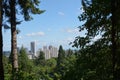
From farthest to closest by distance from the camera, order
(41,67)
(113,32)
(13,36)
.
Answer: (41,67) → (13,36) → (113,32)

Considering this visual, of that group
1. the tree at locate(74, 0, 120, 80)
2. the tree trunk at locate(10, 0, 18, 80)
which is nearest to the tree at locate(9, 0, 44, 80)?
the tree trunk at locate(10, 0, 18, 80)

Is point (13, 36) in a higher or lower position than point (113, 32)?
higher

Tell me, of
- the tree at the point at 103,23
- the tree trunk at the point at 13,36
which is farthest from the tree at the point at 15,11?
the tree at the point at 103,23

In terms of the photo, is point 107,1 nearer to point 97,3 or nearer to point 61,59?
point 97,3

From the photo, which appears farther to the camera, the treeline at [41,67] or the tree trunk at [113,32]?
the treeline at [41,67]

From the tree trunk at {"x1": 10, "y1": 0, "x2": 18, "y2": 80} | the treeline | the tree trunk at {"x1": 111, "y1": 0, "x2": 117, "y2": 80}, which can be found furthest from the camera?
the tree trunk at {"x1": 10, "y1": 0, "x2": 18, "y2": 80}

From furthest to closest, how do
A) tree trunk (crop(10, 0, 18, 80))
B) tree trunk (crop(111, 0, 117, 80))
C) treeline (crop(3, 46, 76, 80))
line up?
tree trunk (crop(10, 0, 18, 80))
treeline (crop(3, 46, 76, 80))
tree trunk (crop(111, 0, 117, 80))

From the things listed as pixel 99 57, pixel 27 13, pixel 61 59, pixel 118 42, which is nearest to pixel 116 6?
pixel 118 42

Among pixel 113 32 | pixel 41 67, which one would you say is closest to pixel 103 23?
pixel 113 32

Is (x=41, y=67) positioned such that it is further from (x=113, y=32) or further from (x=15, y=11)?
(x=113, y=32)

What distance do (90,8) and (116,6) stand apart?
1207mm

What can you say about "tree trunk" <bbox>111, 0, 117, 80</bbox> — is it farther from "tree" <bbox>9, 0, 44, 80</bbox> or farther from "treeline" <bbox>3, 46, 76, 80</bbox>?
"tree" <bbox>9, 0, 44, 80</bbox>

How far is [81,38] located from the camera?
15.4m

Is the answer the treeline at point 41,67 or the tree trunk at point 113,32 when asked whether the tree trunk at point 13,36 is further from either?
the tree trunk at point 113,32
